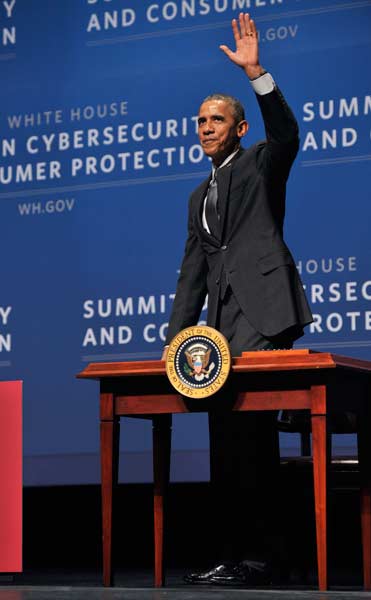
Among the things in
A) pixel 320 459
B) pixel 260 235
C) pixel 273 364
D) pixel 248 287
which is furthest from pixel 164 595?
pixel 260 235

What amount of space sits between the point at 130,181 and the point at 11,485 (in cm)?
208

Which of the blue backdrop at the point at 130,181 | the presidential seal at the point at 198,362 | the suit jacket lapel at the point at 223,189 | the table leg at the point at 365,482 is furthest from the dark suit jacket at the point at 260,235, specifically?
the blue backdrop at the point at 130,181

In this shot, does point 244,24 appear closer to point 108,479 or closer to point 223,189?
point 223,189

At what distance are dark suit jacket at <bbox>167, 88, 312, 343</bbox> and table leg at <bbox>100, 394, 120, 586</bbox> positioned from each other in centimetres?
38

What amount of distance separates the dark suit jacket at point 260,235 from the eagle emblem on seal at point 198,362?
0.73 feet

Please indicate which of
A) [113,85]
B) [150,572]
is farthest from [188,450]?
[113,85]

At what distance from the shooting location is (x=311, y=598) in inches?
110

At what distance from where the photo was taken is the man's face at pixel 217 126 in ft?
11.8

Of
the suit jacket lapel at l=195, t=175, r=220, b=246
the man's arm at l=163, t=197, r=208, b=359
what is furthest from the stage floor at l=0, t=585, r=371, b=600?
the suit jacket lapel at l=195, t=175, r=220, b=246

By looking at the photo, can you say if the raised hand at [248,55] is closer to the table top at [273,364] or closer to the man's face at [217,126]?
the man's face at [217,126]

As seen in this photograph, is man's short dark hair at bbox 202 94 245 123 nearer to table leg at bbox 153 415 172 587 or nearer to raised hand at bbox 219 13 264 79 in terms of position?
raised hand at bbox 219 13 264 79

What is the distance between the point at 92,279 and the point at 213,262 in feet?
6.40

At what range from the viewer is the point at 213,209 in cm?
365

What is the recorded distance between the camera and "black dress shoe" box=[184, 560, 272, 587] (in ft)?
11.3
